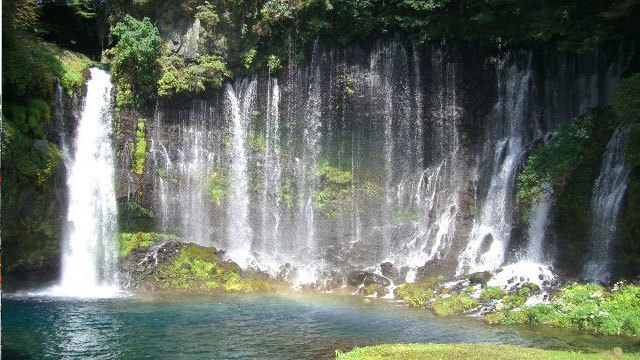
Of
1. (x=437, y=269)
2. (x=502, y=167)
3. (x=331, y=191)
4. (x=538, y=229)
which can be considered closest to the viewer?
(x=538, y=229)

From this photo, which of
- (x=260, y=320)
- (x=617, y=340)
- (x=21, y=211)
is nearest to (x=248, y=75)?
(x=21, y=211)

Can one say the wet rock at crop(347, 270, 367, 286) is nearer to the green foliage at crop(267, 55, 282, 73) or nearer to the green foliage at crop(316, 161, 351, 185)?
the green foliage at crop(316, 161, 351, 185)

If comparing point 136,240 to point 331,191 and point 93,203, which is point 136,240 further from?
point 331,191

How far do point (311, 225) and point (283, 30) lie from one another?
1027 cm

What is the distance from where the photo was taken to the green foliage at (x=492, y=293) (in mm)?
19438

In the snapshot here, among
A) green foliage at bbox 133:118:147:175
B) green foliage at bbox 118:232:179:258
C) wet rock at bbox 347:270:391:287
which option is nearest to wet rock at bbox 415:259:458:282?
wet rock at bbox 347:270:391:287

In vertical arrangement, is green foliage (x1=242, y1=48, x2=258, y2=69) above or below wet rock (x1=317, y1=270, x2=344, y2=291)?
above

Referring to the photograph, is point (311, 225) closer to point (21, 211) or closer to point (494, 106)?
point (494, 106)

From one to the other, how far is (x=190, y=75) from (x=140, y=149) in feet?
14.7

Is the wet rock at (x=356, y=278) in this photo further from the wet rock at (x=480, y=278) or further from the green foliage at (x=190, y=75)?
the green foliage at (x=190, y=75)

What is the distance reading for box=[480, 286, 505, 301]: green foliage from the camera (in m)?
19.4

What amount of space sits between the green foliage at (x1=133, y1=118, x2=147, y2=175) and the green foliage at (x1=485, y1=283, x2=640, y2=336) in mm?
17939

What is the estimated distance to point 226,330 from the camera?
15594 mm

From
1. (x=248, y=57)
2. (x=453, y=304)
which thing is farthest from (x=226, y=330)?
(x=248, y=57)
